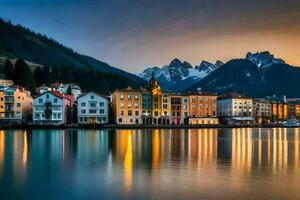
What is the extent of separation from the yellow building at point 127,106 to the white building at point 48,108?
1662 centimetres

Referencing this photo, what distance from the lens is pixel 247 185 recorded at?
23.0 meters

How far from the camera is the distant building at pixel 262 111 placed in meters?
158

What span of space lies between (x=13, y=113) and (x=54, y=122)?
9.57 m

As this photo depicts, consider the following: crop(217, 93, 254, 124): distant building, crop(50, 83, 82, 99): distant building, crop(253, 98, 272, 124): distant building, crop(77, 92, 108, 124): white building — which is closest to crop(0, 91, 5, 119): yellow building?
crop(77, 92, 108, 124): white building

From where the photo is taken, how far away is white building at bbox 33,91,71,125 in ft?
346

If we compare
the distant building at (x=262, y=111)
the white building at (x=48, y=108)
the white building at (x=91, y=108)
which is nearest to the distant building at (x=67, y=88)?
the white building at (x=91, y=108)

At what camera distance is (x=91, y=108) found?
112m

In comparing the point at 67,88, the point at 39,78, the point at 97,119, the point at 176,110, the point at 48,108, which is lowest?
the point at 97,119

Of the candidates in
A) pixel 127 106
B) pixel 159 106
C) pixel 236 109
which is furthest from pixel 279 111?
pixel 127 106

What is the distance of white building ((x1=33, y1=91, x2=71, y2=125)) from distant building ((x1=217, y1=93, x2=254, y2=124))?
5974cm

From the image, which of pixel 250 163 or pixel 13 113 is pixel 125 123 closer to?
pixel 13 113

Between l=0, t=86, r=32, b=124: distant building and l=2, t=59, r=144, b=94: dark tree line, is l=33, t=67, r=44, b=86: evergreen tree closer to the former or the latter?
l=2, t=59, r=144, b=94: dark tree line

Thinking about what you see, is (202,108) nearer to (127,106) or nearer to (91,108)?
(127,106)

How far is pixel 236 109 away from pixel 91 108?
54.3m
